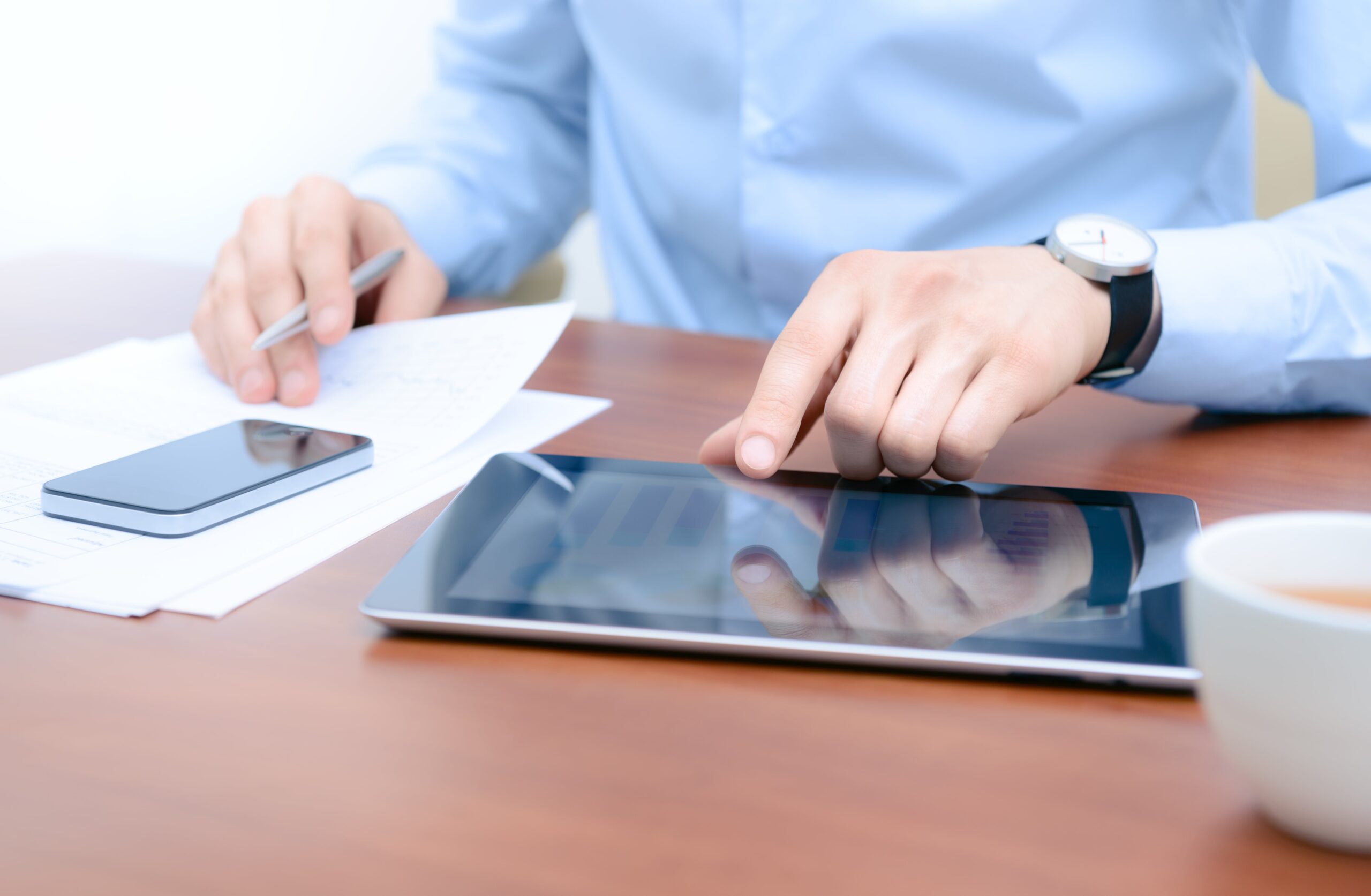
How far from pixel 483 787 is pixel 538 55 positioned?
3.07 feet

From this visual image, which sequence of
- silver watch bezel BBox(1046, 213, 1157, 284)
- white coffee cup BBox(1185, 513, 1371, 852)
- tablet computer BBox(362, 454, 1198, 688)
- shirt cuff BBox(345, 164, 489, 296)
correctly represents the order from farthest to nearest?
shirt cuff BBox(345, 164, 489, 296), silver watch bezel BBox(1046, 213, 1157, 284), tablet computer BBox(362, 454, 1198, 688), white coffee cup BBox(1185, 513, 1371, 852)

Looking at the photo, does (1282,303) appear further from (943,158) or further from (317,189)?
(317,189)

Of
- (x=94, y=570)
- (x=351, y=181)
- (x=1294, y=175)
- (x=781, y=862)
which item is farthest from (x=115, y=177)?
(x=781, y=862)

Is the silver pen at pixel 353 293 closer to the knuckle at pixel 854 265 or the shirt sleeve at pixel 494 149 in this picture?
the shirt sleeve at pixel 494 149

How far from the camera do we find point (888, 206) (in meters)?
0.81

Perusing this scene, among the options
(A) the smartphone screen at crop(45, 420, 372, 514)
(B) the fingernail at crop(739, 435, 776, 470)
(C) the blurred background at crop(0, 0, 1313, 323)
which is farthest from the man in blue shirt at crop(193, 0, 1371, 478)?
(C) the blurred background at crop(0, 0, 1313, 323)

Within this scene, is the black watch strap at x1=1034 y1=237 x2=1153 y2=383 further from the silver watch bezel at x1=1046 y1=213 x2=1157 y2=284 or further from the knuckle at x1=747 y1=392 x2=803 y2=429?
the knuckle at x1=747 y1=392 x2=803 y2=429

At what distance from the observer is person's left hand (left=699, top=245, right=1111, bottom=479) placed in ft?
1.38

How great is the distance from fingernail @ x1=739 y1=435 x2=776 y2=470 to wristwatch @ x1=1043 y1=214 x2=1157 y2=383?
21cm

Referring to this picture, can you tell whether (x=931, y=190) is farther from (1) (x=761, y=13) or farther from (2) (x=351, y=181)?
(2) (x=351, y=181)

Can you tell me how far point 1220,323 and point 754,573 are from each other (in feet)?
1.15

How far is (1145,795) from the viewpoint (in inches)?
9.8

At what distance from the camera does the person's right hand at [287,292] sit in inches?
23.1

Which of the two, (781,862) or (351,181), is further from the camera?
(351,181)
